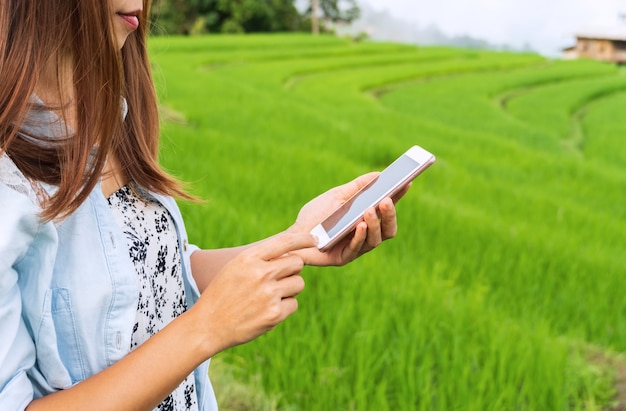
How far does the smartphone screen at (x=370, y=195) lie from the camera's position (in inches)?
39.5

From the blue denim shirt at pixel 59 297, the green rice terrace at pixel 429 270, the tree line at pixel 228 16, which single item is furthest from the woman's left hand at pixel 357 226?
the tree line at pixel 228 16

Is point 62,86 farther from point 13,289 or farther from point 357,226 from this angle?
point 357,226

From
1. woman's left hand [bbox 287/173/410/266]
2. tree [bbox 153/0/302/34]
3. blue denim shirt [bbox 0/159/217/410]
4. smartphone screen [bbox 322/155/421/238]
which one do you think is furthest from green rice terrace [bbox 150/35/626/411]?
tree [bbox 153/0/302/34]

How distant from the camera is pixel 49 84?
0.85m

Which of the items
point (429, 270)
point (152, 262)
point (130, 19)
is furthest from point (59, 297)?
point (429, 270)

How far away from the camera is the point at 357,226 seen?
3.26 feet

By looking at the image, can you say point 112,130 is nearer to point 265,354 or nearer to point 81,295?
point 81,295

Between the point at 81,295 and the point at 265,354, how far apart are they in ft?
3.89

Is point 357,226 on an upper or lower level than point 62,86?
lower

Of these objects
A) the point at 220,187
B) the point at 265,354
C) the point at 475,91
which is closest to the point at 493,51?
the point at 475,91

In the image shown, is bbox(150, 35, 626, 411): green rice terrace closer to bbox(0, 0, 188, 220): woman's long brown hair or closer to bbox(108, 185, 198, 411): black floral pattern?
bbox(108, 185, 198, 411): black floral pattern

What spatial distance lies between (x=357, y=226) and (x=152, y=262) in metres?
0.26

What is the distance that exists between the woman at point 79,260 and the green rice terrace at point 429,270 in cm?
78

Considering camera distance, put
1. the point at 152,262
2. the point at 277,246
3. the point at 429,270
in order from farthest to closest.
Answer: the point at 429,270 → the point at 152,262 → the point at 277,246
